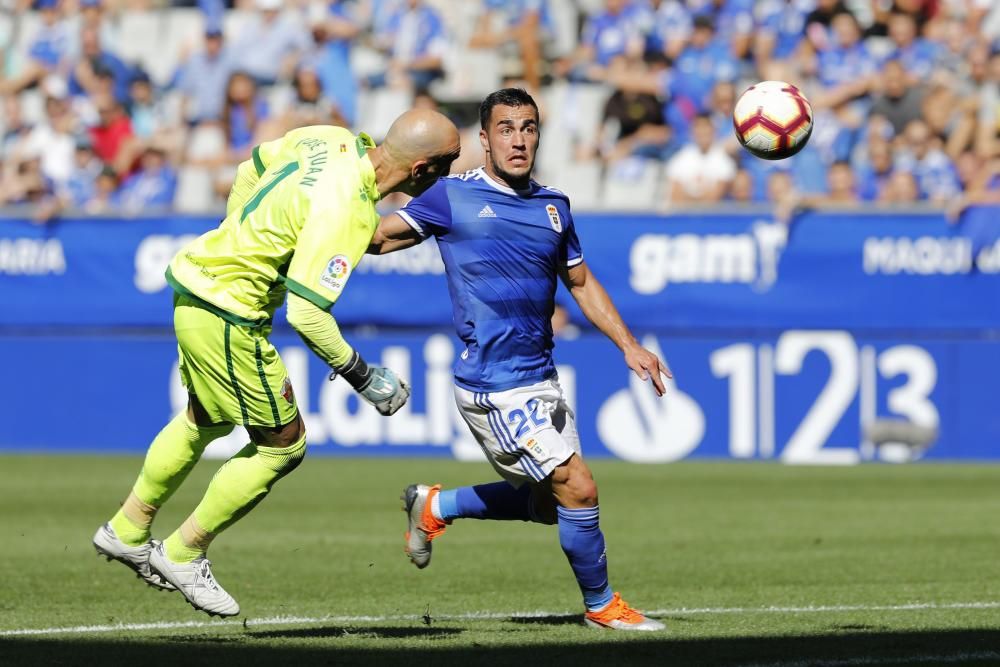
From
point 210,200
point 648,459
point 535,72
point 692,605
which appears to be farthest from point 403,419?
point 692,605

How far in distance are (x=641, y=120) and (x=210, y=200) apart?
15.8 ft

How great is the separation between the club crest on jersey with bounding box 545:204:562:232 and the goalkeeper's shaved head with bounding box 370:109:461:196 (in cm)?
82

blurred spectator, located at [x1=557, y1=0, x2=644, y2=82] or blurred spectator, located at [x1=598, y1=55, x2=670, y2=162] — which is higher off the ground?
blurred spectator, located at [x1=557, y1=0, x2=644, y2=82]

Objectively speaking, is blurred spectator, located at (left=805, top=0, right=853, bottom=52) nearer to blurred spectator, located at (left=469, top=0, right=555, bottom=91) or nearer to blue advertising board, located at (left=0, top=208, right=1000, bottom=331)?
blurred spectator, located at (left=469, top=0, right=555, bottom=91)

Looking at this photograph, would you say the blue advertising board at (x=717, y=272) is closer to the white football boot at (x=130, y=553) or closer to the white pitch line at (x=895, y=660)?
the white football boot at (x=130, y=553)

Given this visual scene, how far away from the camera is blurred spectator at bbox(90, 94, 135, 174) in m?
20.4

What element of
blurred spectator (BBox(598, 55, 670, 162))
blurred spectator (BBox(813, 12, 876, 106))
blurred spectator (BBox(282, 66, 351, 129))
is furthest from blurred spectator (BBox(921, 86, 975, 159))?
blurred spectator (BBox(282, 66, 351, 129))

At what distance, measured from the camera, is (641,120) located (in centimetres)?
1939

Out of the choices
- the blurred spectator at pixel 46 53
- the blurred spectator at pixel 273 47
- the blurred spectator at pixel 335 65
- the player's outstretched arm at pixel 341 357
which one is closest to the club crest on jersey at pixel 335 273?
the player's outstretched arm at pixel 341 357

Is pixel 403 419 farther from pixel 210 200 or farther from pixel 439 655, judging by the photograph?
pixel 439 655

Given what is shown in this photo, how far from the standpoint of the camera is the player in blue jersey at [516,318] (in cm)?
770

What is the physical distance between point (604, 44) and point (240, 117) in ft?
14.1

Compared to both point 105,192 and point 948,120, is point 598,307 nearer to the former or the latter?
point 948,120

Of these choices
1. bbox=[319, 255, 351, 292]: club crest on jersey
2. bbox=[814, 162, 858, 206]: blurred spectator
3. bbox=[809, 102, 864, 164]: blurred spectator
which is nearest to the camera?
bbox=[319, 255, 351, 292]: club crest on jersey
